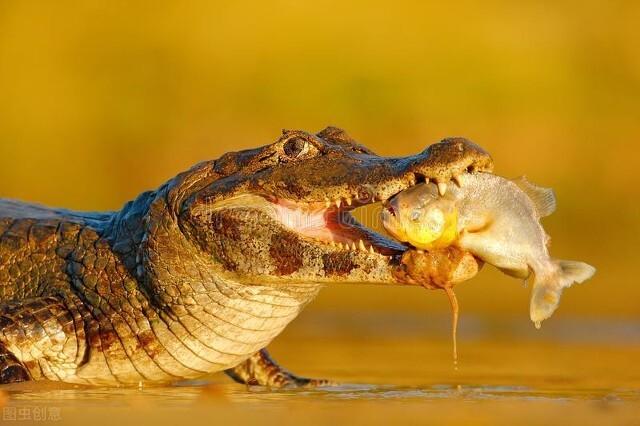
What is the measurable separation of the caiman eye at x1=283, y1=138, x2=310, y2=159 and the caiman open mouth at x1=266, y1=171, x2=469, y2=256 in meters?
0.23

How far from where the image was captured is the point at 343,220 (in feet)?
21.9

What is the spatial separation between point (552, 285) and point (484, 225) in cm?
37

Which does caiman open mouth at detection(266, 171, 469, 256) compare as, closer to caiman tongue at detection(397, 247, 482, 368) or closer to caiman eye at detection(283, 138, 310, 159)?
caiman tongue at detection(397, 247, 482, 368)

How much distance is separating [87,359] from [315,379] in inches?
44.9

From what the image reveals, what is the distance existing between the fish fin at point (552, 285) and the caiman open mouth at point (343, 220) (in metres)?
0.53

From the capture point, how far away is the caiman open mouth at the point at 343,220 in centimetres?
622

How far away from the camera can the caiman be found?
6.56 metres

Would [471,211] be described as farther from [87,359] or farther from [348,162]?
[87,359]

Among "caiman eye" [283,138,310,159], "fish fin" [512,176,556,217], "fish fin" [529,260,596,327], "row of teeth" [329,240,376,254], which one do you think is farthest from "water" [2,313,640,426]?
"caiman eye" [283,138,310,159]

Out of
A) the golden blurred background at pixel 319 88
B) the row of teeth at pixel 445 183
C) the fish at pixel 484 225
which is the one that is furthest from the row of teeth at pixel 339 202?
the golden blurred background at pixel 319 88

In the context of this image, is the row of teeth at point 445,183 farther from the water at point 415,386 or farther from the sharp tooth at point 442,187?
the water at point 415,386

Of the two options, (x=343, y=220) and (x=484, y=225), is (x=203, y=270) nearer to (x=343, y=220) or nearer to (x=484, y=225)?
(x=343, y=220)

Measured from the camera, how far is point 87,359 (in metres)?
7.11

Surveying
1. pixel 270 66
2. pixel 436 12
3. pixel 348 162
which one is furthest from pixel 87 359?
pixel 436 12
